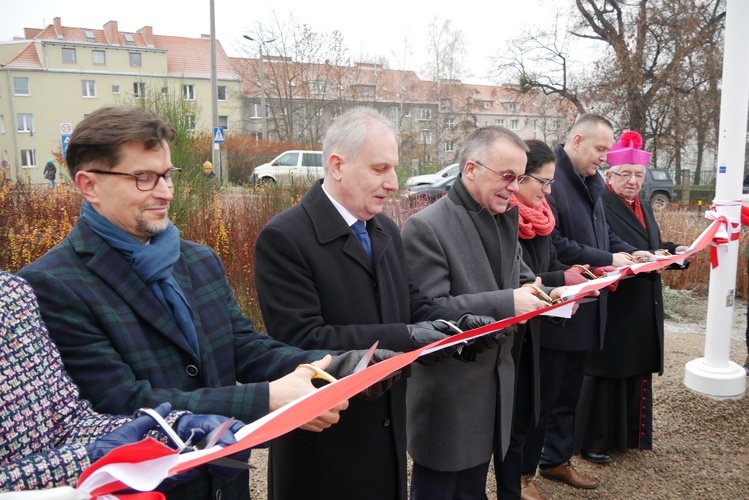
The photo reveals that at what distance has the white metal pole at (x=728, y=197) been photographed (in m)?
4.90

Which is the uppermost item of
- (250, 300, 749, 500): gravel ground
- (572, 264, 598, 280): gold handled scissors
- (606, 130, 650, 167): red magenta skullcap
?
(606, 130, 650, 167): red magenta skullcap

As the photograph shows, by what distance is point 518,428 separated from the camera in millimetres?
3363

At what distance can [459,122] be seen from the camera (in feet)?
149

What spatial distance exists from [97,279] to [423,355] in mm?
1229

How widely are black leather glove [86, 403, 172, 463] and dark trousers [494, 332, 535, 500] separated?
2.29 m

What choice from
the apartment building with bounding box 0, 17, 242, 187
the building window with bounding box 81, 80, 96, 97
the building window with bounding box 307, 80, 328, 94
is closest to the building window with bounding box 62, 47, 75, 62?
the apartment building with bounding box 0, 17, 242, 187

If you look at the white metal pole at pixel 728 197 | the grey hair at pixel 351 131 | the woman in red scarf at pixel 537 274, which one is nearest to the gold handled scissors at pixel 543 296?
the woman in red scarf at pixel 537 274

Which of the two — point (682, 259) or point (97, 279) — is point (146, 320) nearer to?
point (97, 279)

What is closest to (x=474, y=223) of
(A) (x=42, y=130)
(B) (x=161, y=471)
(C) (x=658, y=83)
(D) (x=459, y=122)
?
(B) (x=161, y=471)

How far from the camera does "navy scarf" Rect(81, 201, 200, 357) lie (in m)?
1.80

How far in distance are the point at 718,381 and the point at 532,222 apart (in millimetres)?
3009

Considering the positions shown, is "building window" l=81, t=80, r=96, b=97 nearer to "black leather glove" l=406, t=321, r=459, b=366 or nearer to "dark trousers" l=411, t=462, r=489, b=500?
"dark trousers" l=411, t=462, r=489, b=500

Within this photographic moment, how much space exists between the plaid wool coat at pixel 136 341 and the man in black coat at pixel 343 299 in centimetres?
24

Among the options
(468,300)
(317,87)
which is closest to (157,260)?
(468,300)
